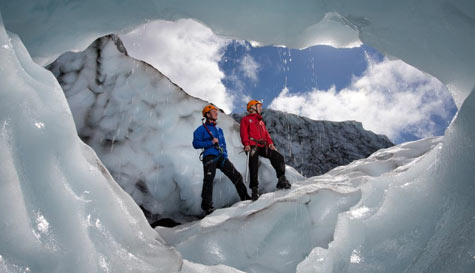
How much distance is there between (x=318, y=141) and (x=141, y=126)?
1025 cm

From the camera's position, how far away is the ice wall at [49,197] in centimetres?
131

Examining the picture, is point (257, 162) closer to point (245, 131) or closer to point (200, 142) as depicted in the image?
point (245, 131)

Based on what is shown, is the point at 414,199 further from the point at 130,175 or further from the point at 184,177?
the point at 130,175

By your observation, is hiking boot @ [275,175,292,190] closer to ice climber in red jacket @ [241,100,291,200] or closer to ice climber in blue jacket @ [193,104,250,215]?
ice climber in red jacket @ [241,100,291,200]

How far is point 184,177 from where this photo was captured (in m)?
4.89

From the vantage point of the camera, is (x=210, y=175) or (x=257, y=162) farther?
(x=257, y=162)

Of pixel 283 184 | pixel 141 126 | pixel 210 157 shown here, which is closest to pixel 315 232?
pixel 283 184

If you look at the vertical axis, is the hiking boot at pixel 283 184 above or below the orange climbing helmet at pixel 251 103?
below

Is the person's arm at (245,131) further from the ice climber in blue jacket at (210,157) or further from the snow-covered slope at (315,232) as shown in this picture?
the snow-covered slope at (315,232)

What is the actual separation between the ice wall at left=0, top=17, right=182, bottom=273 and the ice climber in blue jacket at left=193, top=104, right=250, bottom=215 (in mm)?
1975

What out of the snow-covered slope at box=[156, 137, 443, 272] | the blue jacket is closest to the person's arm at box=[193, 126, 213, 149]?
the blue jacket

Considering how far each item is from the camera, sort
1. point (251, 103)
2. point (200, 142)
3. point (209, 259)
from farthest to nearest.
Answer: point (251, 103)
point (200, 142)
point (209, 259)

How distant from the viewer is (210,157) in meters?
4.04

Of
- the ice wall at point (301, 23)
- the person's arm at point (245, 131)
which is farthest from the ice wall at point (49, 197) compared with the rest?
the person's arm at point (245, 131)
